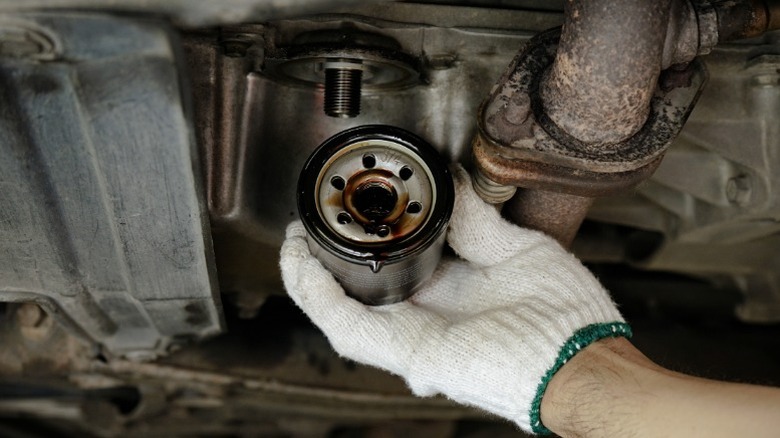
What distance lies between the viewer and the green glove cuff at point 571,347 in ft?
2.64

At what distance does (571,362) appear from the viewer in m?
0.81

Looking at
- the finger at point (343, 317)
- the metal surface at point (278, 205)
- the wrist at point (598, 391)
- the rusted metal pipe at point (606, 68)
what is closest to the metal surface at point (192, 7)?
the metal surface at point (278, 205)

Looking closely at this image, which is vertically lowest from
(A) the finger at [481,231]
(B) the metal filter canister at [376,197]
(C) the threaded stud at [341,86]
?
(A) the finger at [481,231]

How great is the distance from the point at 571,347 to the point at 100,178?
561 mm

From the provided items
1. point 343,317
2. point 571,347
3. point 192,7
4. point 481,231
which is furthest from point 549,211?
point 192,7

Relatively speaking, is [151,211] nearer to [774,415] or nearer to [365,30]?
[365,30]

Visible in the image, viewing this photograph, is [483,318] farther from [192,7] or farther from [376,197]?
[192,7]

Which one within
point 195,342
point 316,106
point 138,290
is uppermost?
point 316,106

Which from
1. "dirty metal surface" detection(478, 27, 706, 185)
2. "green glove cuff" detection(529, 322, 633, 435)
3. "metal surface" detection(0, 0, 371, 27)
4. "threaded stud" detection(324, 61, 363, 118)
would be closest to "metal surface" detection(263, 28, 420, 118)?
"threaded stud" detection(324, 61, 363, 118)

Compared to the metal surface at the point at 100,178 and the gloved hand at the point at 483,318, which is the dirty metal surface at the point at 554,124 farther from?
the metal surface at the point at 100,178

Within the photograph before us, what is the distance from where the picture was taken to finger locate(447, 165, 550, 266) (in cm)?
92

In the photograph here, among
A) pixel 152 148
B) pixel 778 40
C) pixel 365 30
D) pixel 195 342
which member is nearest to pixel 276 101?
pixel 365 30

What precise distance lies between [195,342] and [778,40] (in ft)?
3.52

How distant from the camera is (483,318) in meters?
0.89
